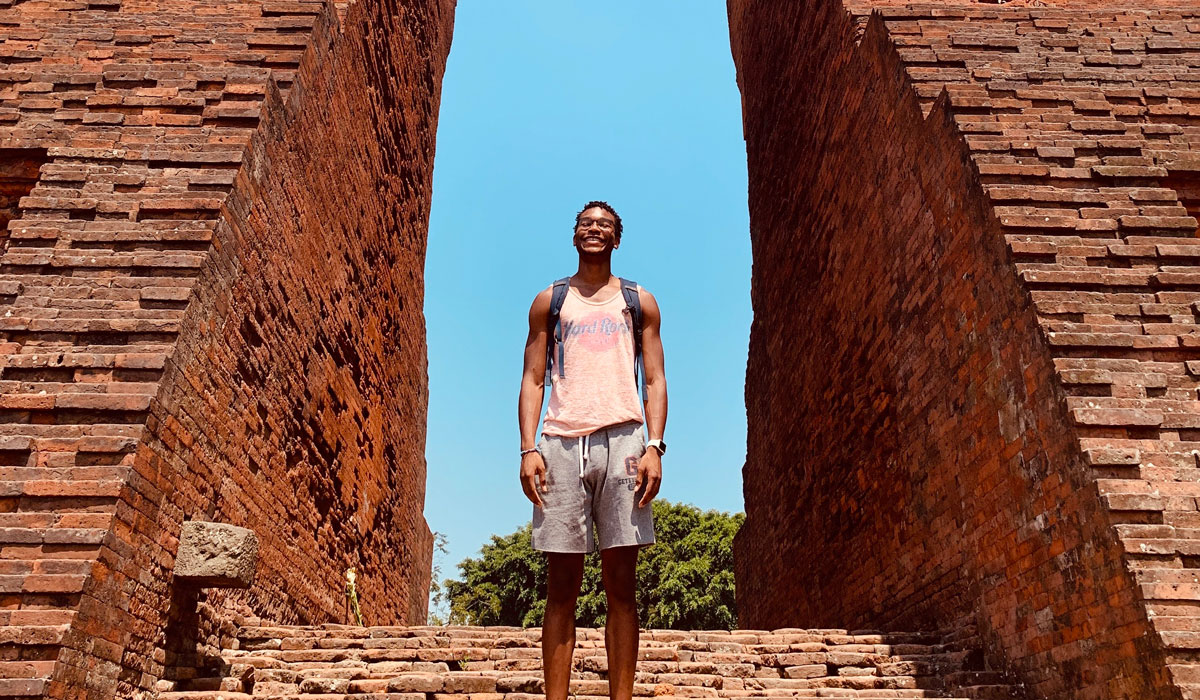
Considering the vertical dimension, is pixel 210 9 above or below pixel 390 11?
below

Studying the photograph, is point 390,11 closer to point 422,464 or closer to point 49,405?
point 422,464

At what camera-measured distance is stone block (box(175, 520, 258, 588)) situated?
4.29 meters

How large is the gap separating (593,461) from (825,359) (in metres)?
5.68

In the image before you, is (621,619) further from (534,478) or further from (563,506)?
(534,478)

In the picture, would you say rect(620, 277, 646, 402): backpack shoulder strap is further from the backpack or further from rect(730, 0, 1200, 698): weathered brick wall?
rect(730, 0, 1200, 698): weathered brick wall

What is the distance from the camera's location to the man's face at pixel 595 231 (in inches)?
141

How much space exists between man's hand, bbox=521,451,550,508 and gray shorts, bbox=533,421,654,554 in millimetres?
19

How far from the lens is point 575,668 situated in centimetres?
491

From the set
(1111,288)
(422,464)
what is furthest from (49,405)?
(422,464)

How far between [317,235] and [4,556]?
3592mm

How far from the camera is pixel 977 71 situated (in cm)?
626

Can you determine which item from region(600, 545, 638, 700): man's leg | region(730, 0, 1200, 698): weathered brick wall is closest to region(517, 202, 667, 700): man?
region(600, 545, 638, 700): man's leg

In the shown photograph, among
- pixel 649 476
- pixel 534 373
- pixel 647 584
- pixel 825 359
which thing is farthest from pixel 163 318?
pixel 647 584

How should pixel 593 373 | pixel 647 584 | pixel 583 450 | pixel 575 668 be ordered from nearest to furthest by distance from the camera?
1. pixel 583 450
2. pixel 593 373
3. pixel 575 668
4. pixel 647 584
